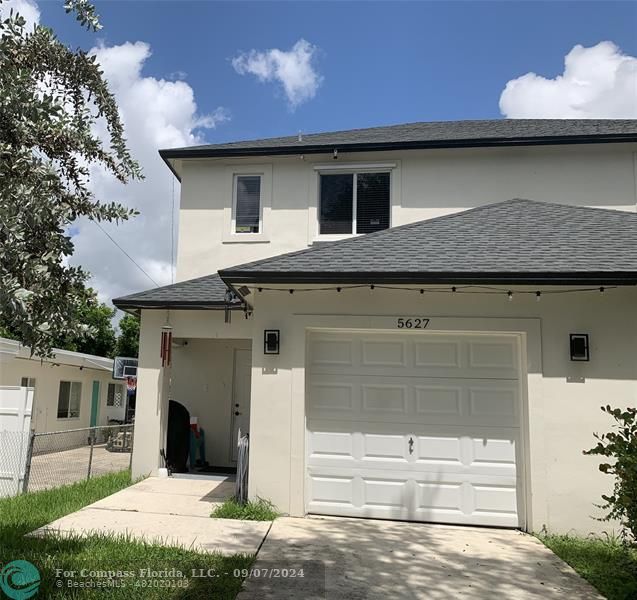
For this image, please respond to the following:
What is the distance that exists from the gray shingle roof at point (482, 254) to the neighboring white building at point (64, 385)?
10467 millimetres

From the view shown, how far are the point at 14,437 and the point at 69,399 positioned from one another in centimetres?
1161

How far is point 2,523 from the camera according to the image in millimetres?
6523

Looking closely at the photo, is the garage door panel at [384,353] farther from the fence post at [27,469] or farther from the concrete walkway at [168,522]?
the fence post at [27,469]

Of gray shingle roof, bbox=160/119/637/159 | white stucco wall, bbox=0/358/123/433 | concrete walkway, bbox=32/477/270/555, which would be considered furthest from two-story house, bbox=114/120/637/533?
white stucco wall, bbox=0/358/123/433

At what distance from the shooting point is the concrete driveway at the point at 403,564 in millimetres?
4734

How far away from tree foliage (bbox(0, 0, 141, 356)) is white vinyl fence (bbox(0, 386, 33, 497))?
21.8 feet

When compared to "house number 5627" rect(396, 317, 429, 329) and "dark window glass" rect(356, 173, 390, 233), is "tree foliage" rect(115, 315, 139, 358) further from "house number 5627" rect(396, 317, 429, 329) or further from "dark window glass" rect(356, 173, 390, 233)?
"house number 5627" rect(396, 317, 429, 329)

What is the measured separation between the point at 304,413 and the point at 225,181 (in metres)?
6.77

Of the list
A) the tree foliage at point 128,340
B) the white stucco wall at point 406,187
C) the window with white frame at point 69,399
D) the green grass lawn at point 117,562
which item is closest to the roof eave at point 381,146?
the white stucco wall at point 406,187

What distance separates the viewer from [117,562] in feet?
16.6

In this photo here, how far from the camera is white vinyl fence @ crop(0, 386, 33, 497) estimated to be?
873 centimetres

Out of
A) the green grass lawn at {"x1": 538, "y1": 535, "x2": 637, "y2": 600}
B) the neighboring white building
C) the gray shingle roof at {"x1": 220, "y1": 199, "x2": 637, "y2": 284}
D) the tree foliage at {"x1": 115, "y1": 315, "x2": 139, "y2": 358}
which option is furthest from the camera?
the tree foliage at {"x1": 115, "y1": 315, "x2": 139, "y2": 358}

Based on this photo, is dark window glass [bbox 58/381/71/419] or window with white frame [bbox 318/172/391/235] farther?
dark window glass [bbox 58/381/71/419]

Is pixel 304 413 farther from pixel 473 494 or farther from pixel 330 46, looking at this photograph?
pixel 330 46
